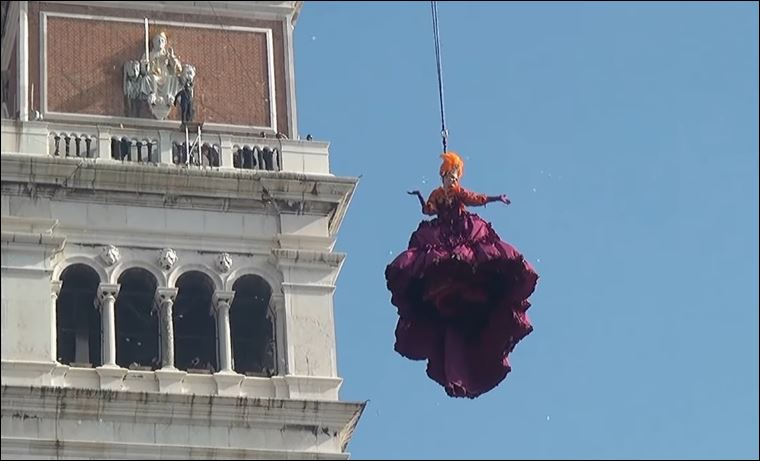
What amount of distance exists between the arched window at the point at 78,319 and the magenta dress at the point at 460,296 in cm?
1268

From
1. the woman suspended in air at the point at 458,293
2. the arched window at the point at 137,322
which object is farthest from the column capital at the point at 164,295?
the woman suspended in air at the point at 458,293

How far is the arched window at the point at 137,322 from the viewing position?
55.0 meters

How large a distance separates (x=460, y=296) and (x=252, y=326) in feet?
46.0

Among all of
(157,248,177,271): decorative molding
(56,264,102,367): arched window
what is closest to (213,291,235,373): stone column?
(157,248,177,271): decorative molding

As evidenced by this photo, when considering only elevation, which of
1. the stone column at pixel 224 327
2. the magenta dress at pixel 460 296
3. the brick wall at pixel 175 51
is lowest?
the magenta dress at pixel 460 296

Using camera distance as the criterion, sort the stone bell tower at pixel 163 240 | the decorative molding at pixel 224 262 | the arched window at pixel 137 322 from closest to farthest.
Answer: the stone bell tower at pixel 163 240
the arched window at pixel 137 322
the decorative molding at pixel 224 262

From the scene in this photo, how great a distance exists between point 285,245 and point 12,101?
538 centimetres

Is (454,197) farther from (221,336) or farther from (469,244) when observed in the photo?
(221,336)

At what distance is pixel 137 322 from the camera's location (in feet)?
182

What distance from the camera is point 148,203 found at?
56.2m

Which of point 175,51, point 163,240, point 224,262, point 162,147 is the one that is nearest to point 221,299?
point 224,262

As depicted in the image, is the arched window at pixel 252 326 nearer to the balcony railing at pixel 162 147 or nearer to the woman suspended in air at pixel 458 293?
the balcony railing at pixel 162 147

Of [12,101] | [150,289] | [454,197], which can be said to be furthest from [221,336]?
[454,197]

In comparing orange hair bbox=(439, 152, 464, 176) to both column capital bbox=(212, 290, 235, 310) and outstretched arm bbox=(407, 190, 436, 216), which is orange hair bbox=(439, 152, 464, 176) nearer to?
outstretched arm bbox=(407, 190, 436, 216)
